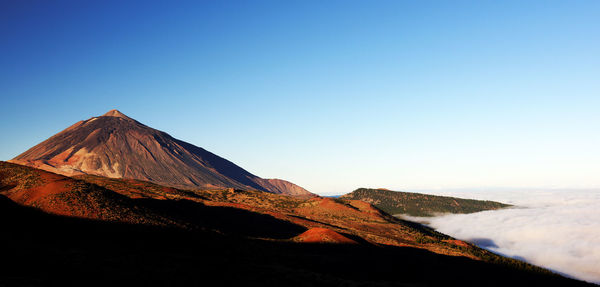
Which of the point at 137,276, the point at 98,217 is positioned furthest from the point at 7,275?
the point at 98,217

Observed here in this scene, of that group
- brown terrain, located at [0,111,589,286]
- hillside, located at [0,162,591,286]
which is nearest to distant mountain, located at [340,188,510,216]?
brown terrain, located at [0,111,589,286]

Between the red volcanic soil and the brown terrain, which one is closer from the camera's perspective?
the brown terrain

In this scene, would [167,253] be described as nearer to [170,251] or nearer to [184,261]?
[170,251]

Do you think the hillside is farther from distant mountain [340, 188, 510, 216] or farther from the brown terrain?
distant mountain [340, 188, 510, 216]

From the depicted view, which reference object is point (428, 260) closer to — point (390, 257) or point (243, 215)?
point (390, 257)

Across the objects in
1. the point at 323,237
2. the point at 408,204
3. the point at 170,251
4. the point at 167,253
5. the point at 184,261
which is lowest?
the point at 170,251

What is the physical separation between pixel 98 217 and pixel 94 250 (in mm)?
12091

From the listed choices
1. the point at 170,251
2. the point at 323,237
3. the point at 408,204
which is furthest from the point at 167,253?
the point at 408,204

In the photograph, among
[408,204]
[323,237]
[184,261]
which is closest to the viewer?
[184,261]

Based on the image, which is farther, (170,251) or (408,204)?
(408,204)

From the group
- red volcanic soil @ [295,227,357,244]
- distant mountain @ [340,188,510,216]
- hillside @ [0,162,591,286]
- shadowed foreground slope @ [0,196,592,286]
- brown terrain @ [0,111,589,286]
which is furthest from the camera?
distant mountain @ [340,188,510,216]

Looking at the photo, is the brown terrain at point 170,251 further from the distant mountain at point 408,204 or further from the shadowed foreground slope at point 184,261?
the distant mountain at point 408,204

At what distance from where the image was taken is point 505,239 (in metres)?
145

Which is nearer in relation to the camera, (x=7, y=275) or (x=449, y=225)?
(x=7, y=275)
